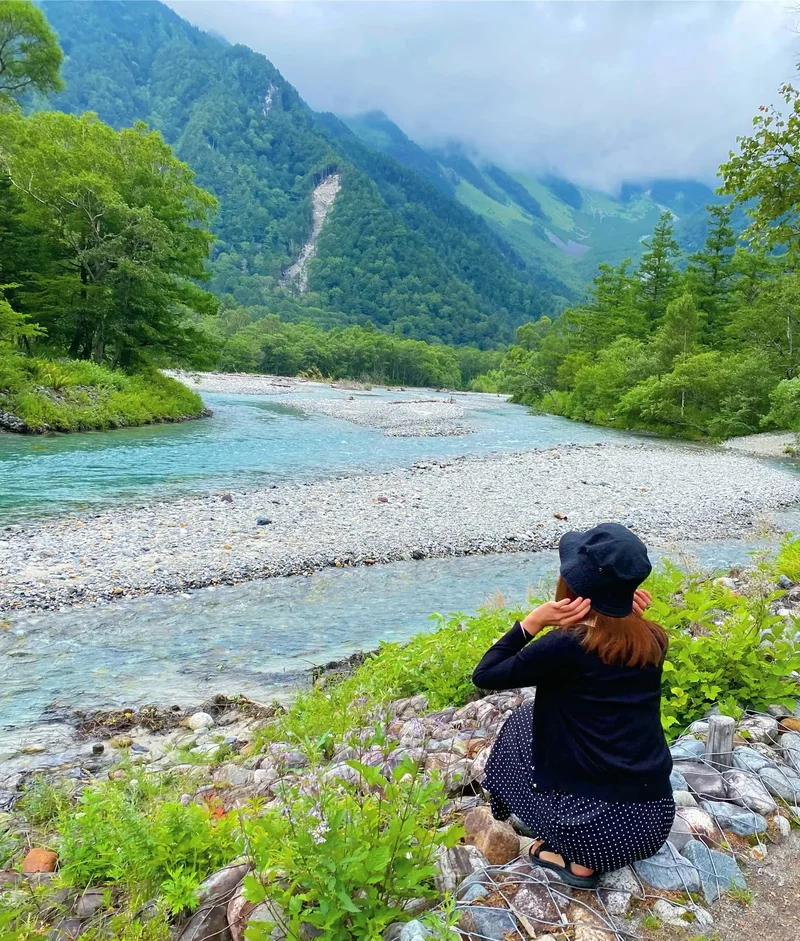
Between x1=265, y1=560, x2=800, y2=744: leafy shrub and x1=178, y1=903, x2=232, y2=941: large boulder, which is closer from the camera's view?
x1=178, y1=903, x2=232, y2=941: large boulder

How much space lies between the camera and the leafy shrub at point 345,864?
2.17 meters

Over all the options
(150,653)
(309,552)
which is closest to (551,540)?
(309,552)

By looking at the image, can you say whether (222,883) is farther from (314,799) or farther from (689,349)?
(689,349)

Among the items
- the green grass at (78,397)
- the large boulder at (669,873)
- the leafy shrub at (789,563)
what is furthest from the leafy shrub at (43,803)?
the green grass at (78,397)

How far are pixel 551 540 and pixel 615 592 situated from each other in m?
9.86

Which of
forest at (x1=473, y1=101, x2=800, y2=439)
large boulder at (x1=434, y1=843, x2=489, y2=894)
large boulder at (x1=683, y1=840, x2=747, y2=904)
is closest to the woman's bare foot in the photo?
large boulder at (x1=434, y1=843, x2=489, y2=894)

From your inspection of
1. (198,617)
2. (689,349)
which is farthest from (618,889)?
(689,349)

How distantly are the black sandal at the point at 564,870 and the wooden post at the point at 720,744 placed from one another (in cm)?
127

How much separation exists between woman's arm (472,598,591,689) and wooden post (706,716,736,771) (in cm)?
160

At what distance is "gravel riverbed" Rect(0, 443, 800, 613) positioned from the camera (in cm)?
905

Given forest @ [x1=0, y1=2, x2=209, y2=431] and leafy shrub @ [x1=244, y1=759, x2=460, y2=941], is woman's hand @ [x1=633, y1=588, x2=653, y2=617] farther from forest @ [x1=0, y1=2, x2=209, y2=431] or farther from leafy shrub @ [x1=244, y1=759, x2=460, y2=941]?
forest @ [x1=0, y1=2, x2=209, y2=431]

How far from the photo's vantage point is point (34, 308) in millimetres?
26984

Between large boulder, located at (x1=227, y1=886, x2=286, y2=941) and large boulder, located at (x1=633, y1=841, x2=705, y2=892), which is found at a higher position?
large boulder, located at (x1=633, y1=841, x2=705, y2=892)

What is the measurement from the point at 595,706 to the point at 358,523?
32.3 ft
